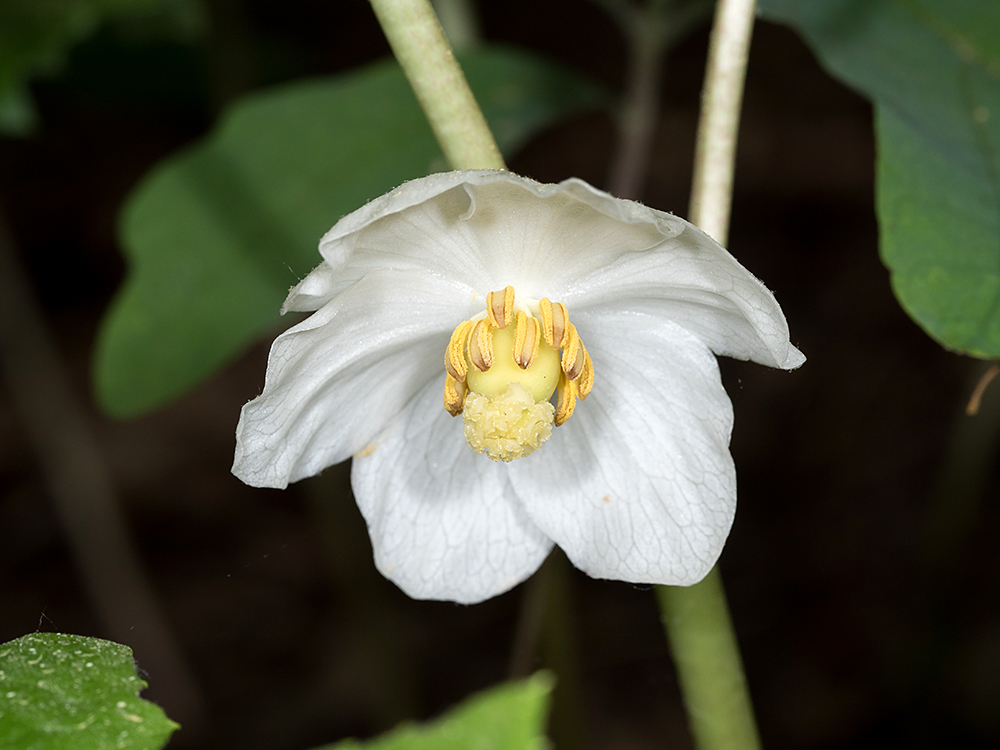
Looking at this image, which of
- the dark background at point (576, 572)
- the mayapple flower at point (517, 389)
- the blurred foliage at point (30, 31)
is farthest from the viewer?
the dark background at point (576, 572)

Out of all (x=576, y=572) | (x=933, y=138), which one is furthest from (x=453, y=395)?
(x=576, y=572)

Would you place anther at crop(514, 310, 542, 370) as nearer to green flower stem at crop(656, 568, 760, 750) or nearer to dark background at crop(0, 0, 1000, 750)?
green flower stem at crop(656, 568, 760, 750)

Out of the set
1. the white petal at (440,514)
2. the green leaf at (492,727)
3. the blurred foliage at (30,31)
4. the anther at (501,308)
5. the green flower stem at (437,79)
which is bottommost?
the white petal at (440,514)

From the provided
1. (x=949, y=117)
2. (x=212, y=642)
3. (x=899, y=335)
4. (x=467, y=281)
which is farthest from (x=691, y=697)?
(x=899, y=335)

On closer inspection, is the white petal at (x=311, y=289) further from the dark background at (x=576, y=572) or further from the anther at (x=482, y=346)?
the dark background at (x=576, y=572)

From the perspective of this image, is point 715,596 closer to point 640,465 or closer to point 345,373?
point 640,465

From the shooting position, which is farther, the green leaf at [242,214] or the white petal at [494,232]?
the green leaf at [242,214]

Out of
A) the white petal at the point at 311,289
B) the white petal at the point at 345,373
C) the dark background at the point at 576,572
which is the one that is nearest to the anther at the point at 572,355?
the white petal at the point at 345,373

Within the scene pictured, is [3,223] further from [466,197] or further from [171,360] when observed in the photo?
[466,197]
